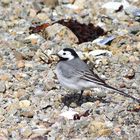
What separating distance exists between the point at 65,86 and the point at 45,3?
10.9 feet

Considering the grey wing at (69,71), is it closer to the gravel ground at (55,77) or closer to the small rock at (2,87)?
the gravel ground at (55,77)

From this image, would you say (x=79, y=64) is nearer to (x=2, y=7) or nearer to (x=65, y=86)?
(x=65, y=86)

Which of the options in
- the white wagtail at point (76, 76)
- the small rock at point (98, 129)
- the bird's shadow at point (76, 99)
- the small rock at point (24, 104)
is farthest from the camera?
the bird's shadow at point (76, 99)

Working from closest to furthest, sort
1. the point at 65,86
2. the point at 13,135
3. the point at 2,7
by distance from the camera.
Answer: the point at 13,135 → the point at 65,86 → the point at 2,7

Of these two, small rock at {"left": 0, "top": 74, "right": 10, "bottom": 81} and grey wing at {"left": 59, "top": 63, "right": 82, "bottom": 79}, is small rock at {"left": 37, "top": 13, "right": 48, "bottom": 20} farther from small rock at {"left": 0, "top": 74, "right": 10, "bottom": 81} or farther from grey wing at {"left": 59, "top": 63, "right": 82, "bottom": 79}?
grey wing at {"left": 59, "top": 63, "right": 82, "bottom": 79}

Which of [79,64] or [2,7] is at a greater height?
[79,64]

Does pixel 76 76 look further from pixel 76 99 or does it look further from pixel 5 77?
pixel 5 77

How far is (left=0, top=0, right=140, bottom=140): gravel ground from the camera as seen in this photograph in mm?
7910

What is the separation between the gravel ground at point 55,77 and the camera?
7910 mm

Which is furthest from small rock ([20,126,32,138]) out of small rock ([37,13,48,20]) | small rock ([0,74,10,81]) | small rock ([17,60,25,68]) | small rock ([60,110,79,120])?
small rock ([37,13,48,20])

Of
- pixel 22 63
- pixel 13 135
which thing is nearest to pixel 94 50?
pixel 22 63

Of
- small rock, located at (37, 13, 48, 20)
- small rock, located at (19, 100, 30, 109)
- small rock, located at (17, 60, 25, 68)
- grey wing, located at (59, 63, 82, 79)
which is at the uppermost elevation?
grey wing, located at (59, 63, 82, 79)

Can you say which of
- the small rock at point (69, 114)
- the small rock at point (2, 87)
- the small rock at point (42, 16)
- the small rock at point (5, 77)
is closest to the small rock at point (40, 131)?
the small rock at point (69, 114)

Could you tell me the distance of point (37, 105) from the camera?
27.9ft
